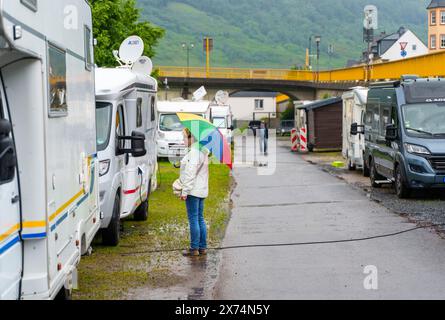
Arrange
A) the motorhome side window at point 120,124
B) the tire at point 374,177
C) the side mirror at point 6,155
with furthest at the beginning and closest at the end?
the tire at point 374,177
the motorhome side window at point 120,124
the side mirror at point 6,155

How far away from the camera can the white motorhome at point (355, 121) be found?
2725 cm

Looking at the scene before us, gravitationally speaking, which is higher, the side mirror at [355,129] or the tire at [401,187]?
the side mirror at [355,129]

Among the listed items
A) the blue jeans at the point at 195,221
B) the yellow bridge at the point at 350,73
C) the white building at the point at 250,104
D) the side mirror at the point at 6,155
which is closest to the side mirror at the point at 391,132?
the blue jeans at the point at 195,221

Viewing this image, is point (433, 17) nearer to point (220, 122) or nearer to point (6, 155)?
point (220, 122)

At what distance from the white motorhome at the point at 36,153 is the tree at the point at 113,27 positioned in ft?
86.7

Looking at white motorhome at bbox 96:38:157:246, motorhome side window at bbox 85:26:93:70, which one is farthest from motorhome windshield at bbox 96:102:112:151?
motorhome side window at bbox 85:26:93:70

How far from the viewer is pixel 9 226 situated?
20.8ft

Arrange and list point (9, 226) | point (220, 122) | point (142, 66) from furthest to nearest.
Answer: point (220, 122) → point (142, 66) → point (9, 226)

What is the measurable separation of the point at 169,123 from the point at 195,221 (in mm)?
23670

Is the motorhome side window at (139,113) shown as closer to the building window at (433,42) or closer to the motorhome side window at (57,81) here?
the motorhome side window at (57,81)

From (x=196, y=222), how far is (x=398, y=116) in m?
8.90

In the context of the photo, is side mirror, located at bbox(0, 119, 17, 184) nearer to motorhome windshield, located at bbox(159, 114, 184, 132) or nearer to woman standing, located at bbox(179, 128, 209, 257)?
woman standing, located at bbox(179, 128, 209, 257)

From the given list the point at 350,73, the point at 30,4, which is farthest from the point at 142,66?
the point at 350,73

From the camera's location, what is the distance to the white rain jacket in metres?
11.6
